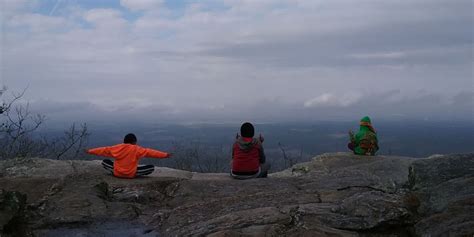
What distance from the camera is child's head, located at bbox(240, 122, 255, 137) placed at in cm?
1113

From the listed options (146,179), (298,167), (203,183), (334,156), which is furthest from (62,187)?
(334,156)

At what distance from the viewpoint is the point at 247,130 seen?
11250mm

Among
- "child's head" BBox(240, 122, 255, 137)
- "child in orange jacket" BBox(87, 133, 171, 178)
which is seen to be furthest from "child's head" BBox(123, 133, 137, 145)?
"child's head" BBox(240, 122, 255, 137)

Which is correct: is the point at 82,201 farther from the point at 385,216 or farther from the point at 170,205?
the point at 385,216

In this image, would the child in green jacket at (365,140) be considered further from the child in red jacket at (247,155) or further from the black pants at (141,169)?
the black pants at (141,169)

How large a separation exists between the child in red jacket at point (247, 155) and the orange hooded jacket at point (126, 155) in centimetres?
177

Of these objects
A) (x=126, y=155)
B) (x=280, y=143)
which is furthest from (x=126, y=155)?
(x=280, y=143)

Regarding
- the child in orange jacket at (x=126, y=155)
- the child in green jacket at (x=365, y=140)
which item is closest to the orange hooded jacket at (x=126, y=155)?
the child in orange jacket at (x=126, y=155)

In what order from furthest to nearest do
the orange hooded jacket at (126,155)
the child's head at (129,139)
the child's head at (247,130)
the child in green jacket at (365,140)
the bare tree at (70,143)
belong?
1. the bare tree at (70,143)
2. the child in green jacket at (365,140)
3. the child's head at (129,139)
4. the child's head at (247,130)
5. the orange hooded jacket at (126,155)

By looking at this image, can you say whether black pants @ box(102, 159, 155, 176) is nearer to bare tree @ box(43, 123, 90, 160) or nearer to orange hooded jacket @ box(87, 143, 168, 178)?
orange hooded jacket @ box(87, 143, 168, 178)

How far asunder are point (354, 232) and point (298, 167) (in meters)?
7.68

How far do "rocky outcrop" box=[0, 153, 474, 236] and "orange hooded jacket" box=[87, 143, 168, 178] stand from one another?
1.05 ft

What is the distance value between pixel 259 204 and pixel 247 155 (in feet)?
12.4

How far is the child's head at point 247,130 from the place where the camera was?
11.1 m
